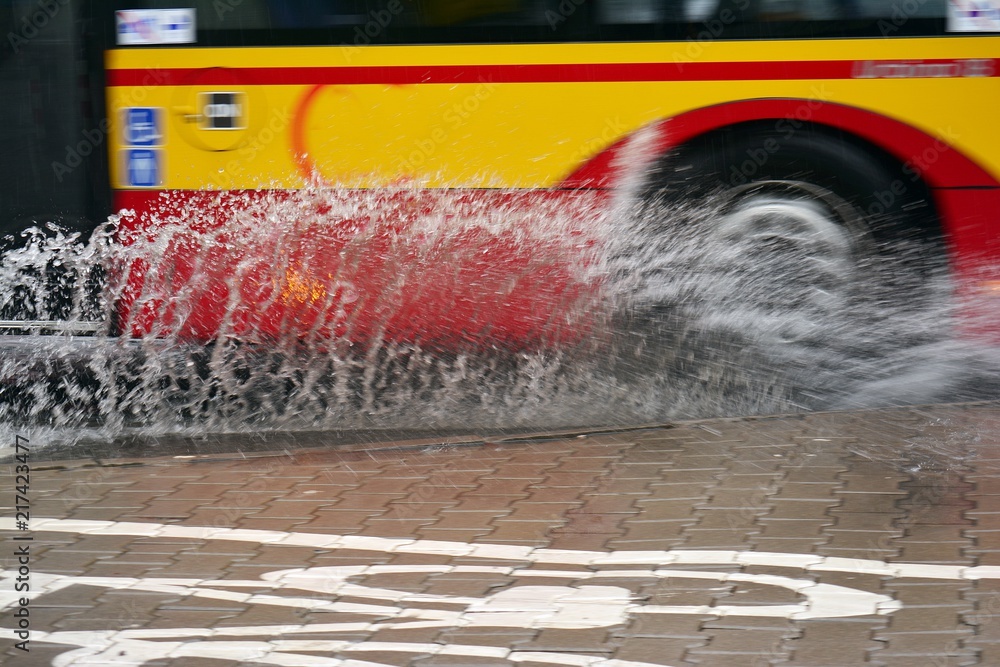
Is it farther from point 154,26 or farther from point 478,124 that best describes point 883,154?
point 154,26

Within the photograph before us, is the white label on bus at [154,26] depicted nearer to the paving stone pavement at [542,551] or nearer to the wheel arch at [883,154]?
the wheel arch at [883,154]

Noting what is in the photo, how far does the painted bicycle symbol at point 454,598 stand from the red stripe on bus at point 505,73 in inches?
112

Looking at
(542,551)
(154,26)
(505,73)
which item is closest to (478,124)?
(505,73)

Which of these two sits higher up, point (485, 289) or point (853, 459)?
point (485, 289)

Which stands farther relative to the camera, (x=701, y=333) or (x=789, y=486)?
(x=701, y=333)

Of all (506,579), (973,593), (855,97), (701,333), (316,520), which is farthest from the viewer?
(701,333)

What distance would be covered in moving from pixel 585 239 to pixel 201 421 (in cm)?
231

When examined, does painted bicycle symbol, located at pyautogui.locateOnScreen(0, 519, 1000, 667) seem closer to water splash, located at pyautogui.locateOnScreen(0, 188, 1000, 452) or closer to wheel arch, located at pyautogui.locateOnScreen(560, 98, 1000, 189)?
water splash, located at pyautogui.locateOnScreen(0, 188, 1000, 452)

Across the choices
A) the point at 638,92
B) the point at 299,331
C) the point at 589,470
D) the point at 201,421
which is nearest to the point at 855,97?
the point at 638,92

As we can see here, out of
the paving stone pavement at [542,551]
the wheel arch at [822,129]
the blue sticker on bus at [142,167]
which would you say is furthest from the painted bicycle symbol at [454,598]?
the blue sticker on bus at [142,167]

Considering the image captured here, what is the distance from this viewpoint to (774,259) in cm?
676

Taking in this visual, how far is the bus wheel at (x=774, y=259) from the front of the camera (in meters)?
6.62

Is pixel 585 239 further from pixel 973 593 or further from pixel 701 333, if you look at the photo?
pixel 973 593

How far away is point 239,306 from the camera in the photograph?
6.87 m
